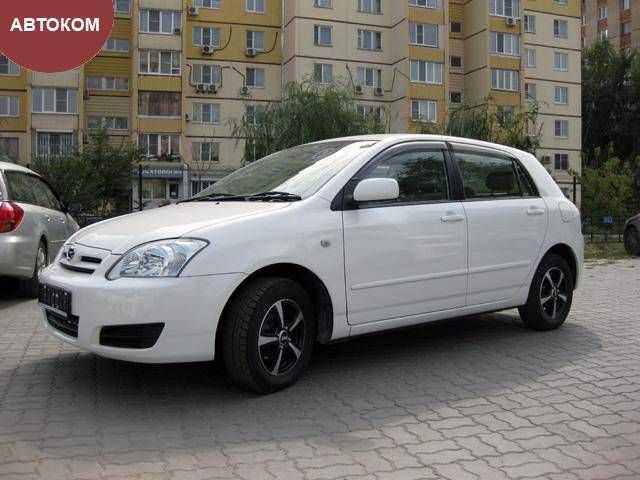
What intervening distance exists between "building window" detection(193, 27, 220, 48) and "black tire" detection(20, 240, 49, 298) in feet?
134

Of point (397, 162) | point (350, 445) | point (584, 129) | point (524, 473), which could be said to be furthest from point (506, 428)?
point (584, 129)

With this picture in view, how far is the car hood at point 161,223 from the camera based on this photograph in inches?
153

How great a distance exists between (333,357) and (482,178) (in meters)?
1.94

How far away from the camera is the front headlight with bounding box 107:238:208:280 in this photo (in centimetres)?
375

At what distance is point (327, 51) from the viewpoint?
46.5 meters

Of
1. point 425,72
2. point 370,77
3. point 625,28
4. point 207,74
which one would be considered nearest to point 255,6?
point 207,74

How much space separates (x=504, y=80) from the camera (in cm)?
4966

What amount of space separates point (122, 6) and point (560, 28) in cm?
3426

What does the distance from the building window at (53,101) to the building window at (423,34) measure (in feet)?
77.5

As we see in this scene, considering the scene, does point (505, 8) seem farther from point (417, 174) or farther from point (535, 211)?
point (417, 174)

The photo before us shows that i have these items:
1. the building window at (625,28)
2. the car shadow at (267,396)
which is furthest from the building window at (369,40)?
the car shadow at (267,396)

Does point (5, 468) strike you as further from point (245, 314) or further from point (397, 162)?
point (397, 162)

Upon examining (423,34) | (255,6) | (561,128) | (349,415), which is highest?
(255,6)

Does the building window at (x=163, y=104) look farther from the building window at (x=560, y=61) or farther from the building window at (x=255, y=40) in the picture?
the building window at (x=560, y=61)
